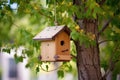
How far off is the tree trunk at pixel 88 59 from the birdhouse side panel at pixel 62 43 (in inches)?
8.1

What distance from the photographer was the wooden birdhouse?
3473mm

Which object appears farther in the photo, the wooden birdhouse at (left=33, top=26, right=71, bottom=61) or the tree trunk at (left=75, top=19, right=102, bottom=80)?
the tree trunk at (left=75, top=19, right=102, bottom=80)

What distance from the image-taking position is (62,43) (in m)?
3.58

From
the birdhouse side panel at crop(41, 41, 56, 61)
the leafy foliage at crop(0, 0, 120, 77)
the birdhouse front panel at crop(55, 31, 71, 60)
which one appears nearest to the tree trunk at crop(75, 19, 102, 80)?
the leafy foliage at crop(0, 0, 120, 77)

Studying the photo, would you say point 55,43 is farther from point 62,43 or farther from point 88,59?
point 88,59

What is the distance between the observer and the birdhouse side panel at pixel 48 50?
11.5 ft

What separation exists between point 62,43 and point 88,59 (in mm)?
367

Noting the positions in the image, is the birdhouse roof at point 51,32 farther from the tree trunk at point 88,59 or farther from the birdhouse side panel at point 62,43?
the tree trunk at point 88,59

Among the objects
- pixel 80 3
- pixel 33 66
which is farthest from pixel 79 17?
pixel 33 66

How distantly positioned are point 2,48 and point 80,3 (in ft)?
3.69

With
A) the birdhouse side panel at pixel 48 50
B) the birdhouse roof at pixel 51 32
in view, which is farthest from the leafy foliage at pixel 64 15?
the birdhouse side panel at pixel 48 50

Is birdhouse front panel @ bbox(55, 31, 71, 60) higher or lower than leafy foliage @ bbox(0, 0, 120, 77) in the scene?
lower

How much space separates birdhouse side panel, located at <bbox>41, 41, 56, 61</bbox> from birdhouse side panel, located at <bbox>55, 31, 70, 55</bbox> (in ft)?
0.14

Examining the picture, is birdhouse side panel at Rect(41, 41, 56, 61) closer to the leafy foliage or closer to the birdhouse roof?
the birdhouse roof
